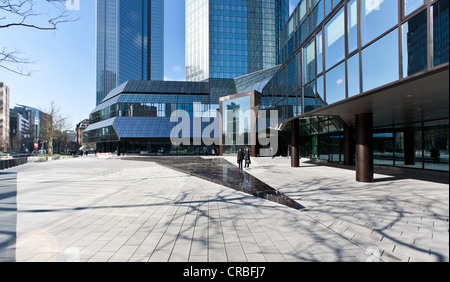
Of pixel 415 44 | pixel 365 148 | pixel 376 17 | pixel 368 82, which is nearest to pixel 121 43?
pixel 376 17

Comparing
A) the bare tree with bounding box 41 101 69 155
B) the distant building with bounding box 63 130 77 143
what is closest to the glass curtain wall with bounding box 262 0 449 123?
the bare tree with bounding box 41 101 69 155

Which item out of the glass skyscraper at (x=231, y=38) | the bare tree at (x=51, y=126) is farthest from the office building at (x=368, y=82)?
the glass skyscraper at (x=231, y=38)

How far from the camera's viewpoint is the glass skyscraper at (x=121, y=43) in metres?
148

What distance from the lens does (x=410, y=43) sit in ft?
22.7

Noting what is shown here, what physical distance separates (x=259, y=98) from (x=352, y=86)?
24.9 metres

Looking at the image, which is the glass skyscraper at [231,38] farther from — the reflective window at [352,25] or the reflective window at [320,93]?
the reflective window at [352,25]

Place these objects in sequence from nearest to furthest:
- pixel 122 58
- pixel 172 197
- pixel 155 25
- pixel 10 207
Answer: pixel 10 207 < pixel 172 197 < pixel 122 58 < pixel 155 25

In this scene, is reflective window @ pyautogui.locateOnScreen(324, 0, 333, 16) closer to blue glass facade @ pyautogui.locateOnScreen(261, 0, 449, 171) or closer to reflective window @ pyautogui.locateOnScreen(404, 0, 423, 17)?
blue glass facade @ pyautogui.locateOnScreen(261, 0, 449, 171)

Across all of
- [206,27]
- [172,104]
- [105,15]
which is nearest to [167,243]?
[172,104]

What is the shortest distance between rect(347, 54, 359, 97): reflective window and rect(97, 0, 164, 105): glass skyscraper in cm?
16313

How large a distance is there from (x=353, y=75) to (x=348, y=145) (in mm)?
11230

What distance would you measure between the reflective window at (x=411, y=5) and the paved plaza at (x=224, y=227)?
19.2 feet
